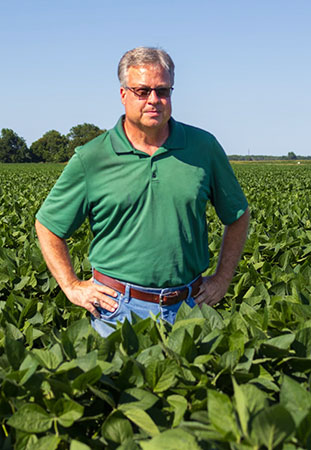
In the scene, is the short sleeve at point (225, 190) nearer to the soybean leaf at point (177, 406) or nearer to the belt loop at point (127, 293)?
the belt loop at point (127, 293)

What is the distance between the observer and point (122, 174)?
104 inches

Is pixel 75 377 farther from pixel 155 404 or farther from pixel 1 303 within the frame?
pixel 1 303

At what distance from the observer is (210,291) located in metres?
3.01

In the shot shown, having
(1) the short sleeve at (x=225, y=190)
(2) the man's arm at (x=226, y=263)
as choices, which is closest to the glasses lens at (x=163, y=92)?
(1) the short sleeve at (x=225, y=190)

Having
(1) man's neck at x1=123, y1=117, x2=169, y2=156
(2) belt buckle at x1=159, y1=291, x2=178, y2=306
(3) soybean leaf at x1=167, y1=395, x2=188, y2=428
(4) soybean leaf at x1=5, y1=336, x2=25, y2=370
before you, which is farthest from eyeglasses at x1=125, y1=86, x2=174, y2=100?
(3) soybean leaf at x1=167, y1=395, x2=188, y2=428

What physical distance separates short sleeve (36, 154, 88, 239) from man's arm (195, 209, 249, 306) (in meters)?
0.83

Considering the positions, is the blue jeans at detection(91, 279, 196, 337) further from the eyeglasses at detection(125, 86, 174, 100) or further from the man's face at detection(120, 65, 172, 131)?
the eyeglasses at detection(125, 86, 174, 100)

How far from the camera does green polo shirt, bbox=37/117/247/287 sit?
2615 mm

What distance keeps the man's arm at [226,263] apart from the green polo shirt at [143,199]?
0.27 m

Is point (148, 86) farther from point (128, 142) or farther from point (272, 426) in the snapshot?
point (272, 426)

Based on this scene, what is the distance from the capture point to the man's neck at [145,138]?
105 inches

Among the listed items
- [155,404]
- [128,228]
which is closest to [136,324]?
[155,404]

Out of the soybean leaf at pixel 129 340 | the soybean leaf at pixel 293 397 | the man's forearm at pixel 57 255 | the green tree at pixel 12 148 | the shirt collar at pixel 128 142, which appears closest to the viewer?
the soybean leaf at pixel 293 397

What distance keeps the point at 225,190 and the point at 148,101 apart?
2.25 ft
